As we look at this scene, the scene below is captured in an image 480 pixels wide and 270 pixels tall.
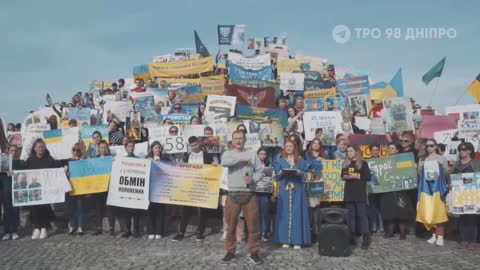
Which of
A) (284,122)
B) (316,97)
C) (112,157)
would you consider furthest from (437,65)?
(112,157)

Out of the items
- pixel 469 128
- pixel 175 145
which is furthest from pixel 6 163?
pixel 469 128

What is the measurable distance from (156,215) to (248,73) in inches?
494

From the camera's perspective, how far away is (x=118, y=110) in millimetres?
14508

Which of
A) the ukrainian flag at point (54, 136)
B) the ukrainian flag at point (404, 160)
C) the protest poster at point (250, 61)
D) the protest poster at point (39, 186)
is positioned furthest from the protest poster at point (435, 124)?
the protest poster at point (250, 61)

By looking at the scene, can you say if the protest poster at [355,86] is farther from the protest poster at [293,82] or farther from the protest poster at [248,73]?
the protest poster at [248,73]

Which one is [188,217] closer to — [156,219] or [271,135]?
[156,219]

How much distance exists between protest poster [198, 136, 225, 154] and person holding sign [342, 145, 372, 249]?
3.21 m

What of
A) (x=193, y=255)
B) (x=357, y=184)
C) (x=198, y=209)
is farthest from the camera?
(x=198, y=209)

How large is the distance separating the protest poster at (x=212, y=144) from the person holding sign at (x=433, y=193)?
4.40m

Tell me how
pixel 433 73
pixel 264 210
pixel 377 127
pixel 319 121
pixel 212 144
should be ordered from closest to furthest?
1. pixel 264 210
2. pixel 212 144
3. pixel 377 127
4. pixel 319 121
5. pixel 433 73

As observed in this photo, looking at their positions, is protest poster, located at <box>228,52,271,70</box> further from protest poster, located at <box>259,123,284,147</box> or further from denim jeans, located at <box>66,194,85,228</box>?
denim jeans, located at <box>66,194,85,228</box>

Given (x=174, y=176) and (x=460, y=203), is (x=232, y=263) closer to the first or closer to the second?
(x=174, y=176)

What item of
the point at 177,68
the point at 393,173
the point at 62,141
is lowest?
the point at 393,173

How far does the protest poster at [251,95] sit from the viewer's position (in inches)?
596
